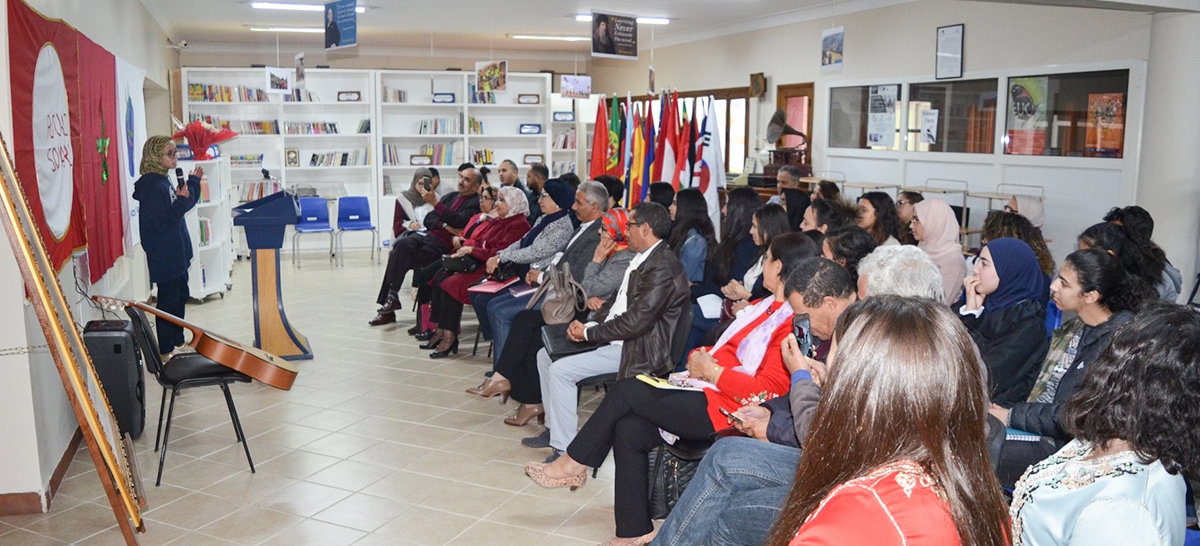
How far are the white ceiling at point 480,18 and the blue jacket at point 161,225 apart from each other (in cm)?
418

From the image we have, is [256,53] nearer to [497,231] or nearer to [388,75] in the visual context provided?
[388,75]

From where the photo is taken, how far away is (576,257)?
5.50 meters

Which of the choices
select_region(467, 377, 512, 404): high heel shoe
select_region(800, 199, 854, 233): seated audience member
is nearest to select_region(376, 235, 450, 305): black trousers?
select_region(467, 377, 512, 404): high heel shoe

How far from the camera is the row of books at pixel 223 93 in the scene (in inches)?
485

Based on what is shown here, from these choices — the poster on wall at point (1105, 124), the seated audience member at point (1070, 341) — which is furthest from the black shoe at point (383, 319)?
the poster on wall at point (1105, 124)

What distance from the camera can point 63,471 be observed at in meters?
4.14

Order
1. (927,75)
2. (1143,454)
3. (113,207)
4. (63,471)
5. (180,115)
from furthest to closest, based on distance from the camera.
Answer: (180,115) < (927,75) < (113,207) < (63,471) < (1143,454)

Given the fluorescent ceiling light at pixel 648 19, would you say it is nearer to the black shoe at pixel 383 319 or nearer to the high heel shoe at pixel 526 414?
the black shoe at pixel 383 319

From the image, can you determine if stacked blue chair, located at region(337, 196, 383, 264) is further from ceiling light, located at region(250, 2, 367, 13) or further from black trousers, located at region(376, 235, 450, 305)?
black trousers, located at region(376, 235, 450, 305)

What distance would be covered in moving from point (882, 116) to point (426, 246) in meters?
4.95

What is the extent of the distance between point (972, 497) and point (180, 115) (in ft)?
41.6

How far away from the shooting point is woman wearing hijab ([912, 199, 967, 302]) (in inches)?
214

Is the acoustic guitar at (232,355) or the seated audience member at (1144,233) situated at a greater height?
the seated audience member at (1144,233)

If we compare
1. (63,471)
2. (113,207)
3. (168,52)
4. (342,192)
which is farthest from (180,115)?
(63,471)
